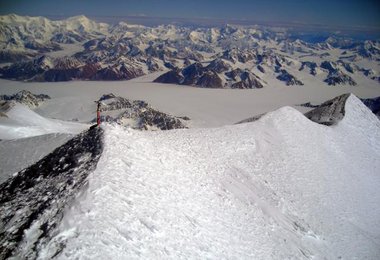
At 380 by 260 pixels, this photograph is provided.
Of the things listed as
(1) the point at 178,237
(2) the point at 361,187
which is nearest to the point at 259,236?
(1) the point at 178,237

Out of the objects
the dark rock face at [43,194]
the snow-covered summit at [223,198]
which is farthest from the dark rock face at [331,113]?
the dark rock face at [43,194]

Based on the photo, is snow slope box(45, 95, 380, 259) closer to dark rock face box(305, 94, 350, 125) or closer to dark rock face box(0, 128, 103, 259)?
dark rock face box(0, 128, 103, 259)

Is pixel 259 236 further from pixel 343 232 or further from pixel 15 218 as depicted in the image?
pixel 15 218

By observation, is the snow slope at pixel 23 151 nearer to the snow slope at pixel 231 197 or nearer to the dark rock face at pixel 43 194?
the dark rock face at pixel 43 194

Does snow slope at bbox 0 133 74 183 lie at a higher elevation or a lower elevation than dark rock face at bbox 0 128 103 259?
lower

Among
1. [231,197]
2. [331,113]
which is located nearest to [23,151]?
[231,197]

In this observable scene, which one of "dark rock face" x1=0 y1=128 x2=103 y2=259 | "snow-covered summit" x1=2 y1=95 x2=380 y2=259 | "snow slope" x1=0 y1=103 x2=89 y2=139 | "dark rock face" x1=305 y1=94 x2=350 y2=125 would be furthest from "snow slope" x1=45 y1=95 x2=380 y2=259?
"snow slope" x1=0 y1=103 x2=89 y2=139
